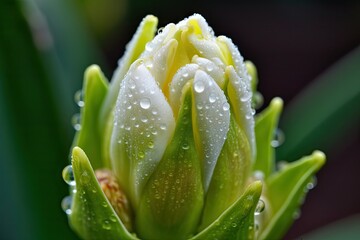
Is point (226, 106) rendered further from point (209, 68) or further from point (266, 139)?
point (266, 139)

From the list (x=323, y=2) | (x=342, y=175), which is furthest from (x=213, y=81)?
(x=323, y=2)

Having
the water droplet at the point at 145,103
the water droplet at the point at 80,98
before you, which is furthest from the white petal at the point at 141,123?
the water droplet at the point at 80,98

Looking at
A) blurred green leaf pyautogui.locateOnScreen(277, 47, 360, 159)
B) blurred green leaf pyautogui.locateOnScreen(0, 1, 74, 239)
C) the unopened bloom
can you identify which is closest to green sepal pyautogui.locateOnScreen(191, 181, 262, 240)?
the unopened bloom

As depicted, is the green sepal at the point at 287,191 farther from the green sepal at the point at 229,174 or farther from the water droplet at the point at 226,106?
the water droplet at the point at 226,106

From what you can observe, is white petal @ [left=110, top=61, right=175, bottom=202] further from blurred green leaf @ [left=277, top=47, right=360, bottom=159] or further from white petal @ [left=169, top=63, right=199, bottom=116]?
blurred green leaf @ [left=277, top=47, right=360, bottom=159]

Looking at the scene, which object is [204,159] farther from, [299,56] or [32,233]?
[299,56]

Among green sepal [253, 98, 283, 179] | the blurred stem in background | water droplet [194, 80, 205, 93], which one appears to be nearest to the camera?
water droplet [194, 80, 205, 93]
